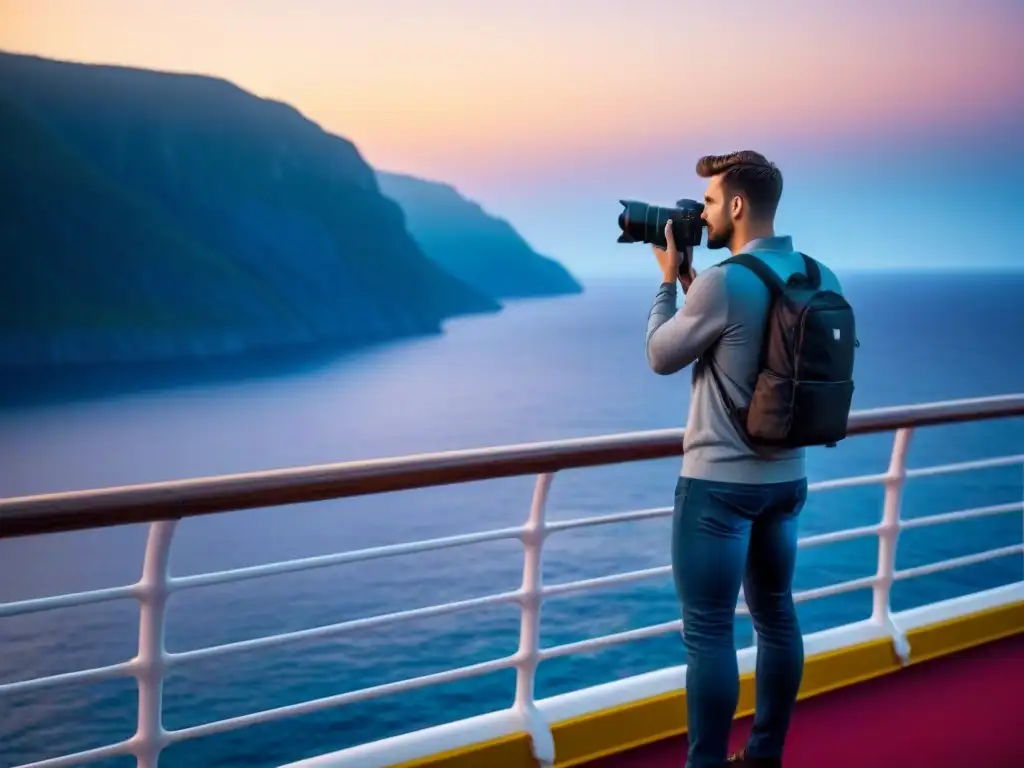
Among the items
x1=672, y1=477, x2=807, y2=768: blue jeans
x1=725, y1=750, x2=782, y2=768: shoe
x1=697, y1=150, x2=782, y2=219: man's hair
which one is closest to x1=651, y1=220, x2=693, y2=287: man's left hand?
x1=697, y1=150, x2=782, y2=219: man's hair

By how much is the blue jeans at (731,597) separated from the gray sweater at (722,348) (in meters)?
0.03

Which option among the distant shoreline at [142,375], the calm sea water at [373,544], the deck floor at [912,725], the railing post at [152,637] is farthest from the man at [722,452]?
the distant shoreline at [142,375]

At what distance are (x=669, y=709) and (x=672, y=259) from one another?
34.3 inches

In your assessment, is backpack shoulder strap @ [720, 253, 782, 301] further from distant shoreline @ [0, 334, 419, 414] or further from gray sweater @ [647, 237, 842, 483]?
distant shoreline @ [0, 334, 419, 414]

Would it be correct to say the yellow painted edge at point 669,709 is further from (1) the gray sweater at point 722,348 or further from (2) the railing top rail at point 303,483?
(1) the gray sweater at point 722,348

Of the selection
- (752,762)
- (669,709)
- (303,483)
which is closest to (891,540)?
(669,709)

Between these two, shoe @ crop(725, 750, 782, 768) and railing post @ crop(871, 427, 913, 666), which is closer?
shoe @ crop(725, 750, 782, 768)

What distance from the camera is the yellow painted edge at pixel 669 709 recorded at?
1795 mm

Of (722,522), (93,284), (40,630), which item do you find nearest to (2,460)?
(93,284)

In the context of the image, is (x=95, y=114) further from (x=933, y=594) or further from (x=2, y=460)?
(x=933, y=594)

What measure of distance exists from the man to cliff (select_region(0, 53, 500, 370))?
77.1m

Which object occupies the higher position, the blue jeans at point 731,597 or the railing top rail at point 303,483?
the railing top rail at point 303,483

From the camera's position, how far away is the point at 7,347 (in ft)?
250

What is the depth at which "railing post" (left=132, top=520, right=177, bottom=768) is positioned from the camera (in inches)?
55.2
